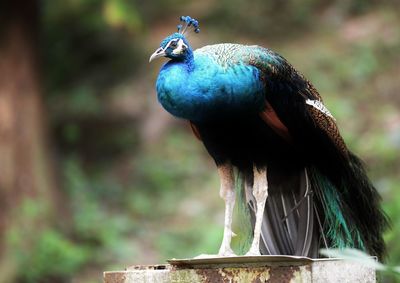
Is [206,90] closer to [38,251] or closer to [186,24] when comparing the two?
[186,24]

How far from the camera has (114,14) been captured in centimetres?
774

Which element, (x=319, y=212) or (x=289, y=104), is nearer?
(x=289, y=104)

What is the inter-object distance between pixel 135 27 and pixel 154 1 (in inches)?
148

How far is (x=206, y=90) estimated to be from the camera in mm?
4004

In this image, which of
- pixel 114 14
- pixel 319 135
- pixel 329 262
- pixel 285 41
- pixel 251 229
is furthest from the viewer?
pixel 285 41

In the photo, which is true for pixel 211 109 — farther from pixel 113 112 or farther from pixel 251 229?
pixel 113 112

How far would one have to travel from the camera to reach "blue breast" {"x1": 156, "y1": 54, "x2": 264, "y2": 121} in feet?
13.1

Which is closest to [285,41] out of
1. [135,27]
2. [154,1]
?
[154,1]

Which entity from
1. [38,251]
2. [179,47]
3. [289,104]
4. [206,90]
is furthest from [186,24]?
[38,251]

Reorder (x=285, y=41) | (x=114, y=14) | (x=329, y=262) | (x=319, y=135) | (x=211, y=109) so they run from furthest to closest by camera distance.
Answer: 1. (x=285, y=41)
2. (x=114, y=14)
3. (x=319, y=135)
4. (x=211, y=109)
5. (x=329, y=262)

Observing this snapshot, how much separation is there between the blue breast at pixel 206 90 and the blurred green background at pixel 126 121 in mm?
2821

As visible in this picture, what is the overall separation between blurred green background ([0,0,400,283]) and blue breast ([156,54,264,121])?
111 inches

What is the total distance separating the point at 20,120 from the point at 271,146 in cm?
513

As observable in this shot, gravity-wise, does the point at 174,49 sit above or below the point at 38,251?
below
